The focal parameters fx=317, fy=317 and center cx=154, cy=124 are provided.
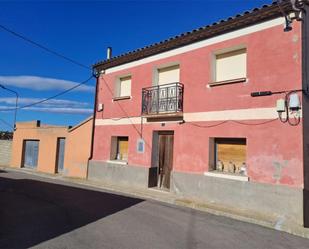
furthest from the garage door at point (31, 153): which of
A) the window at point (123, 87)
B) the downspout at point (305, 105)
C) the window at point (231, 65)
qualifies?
the downspout at point (305, 105)

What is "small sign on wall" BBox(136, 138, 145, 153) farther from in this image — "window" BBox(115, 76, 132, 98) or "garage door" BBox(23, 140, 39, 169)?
"garage door" BBox(23, 140, 39, 169)

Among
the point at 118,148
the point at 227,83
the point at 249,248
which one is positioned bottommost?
the point at 249,248

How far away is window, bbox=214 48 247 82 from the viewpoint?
1020 cm

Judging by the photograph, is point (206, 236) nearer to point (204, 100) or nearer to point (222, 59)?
point (204, 100)

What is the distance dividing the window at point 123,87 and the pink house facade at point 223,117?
0.06 metres

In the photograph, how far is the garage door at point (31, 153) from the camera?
2125 cm

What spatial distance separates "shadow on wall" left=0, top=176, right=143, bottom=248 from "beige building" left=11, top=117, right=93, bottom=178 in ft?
13.2

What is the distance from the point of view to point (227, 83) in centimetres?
1034

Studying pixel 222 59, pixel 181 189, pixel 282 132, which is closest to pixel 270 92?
pixel 282 132

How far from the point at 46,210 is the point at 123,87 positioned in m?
7.73

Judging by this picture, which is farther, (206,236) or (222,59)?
(222,59)

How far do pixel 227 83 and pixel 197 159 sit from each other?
2.78m

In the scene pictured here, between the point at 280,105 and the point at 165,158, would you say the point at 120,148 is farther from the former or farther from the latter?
the point at 280,105

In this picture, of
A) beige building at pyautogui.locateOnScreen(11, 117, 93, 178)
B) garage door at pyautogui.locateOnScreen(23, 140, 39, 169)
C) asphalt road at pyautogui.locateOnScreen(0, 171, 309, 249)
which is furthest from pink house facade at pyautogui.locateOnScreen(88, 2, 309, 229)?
garage door at pyautogui.locateOnScreen(23, 140, 39, 169)
